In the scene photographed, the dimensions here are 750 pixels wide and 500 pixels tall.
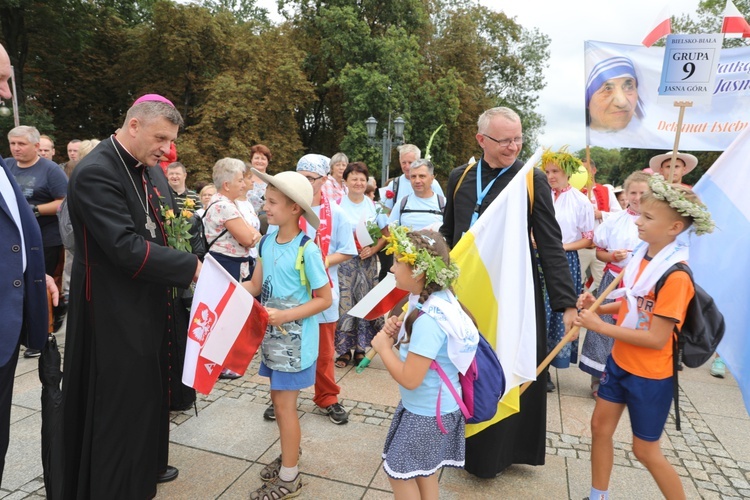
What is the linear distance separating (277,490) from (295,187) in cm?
179

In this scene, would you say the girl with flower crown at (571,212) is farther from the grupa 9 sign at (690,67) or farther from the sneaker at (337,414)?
the sneaker at (337,414)

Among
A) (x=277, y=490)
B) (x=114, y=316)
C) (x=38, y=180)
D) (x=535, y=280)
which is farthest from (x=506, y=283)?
(x=38, y=180)

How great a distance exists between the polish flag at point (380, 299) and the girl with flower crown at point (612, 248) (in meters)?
2.49

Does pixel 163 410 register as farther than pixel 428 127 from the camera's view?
No

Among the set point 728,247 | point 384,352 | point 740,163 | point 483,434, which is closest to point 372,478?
point 483,434

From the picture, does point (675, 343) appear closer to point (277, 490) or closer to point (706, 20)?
point (277, 490)

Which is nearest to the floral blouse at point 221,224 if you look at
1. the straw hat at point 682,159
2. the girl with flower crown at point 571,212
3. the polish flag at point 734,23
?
the girl with flower crown at point 571,212

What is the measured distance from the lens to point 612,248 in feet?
15.1

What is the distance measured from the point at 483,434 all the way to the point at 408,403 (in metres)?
1.05

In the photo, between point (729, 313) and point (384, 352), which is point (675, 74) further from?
point (384, 352)

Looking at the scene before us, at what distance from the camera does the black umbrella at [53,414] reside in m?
2.45

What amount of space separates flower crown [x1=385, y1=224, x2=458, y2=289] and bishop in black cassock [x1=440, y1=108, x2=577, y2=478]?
102cm

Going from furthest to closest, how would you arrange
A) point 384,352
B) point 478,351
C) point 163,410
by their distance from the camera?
1. point 163,410
2. point 478,351
3. point 384,352

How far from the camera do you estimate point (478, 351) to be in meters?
2.35
